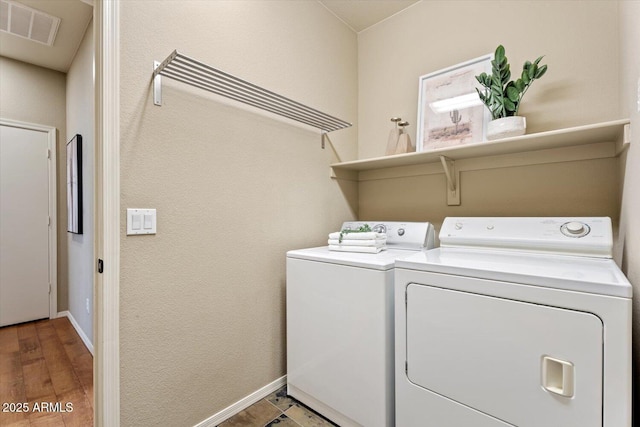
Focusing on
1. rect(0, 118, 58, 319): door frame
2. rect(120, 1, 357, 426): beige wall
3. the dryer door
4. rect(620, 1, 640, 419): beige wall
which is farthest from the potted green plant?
rect(0, 118, 58, 319): door frame

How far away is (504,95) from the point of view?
1522 mm

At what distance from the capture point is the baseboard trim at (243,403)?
4.80ft

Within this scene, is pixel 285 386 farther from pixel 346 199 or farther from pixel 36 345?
pixel 36 345

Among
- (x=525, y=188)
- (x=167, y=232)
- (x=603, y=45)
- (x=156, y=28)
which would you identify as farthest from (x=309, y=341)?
(x=603, y=45)

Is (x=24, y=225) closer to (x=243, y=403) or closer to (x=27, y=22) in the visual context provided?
(x=27, y=22)

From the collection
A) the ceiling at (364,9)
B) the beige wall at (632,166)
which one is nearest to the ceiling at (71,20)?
the ceiling at (364,9)

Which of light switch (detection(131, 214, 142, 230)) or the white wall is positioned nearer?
light switch (detection(131, 214, 142, 230))

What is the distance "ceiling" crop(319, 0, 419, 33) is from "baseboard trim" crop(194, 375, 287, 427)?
2587 millimetres

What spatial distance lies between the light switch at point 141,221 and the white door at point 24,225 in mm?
2964

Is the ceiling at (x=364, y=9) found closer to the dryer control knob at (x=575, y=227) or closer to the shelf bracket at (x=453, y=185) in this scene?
the shelf bracket at (x=453, y=185)

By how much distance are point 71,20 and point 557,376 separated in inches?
149

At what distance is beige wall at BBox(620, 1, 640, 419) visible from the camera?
3.23ft

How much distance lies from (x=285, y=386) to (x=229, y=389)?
16.2 inches

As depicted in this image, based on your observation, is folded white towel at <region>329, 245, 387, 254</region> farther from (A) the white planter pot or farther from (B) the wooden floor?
(B) the wooden floor
